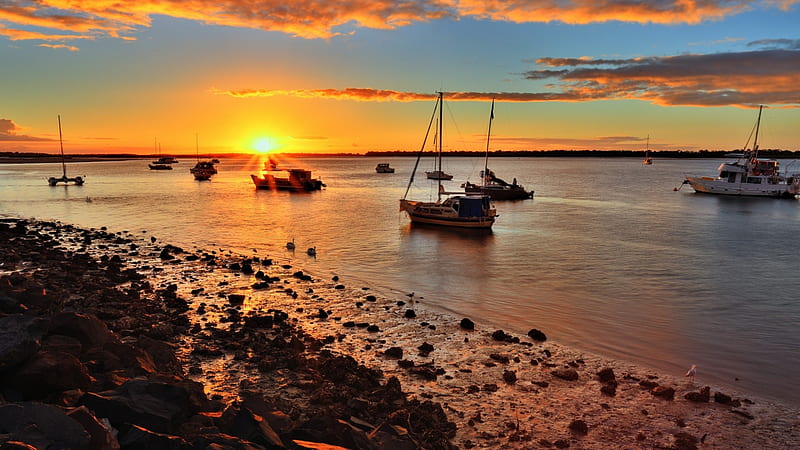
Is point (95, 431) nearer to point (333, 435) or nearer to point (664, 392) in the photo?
point (333, 435)

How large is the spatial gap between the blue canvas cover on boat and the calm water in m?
1.59

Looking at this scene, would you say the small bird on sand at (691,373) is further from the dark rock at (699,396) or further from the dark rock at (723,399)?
the dark rock at (723,399)

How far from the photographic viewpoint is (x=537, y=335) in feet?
45.0

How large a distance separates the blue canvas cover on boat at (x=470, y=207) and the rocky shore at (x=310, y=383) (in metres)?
20.5

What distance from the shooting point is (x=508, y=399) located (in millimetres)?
9734

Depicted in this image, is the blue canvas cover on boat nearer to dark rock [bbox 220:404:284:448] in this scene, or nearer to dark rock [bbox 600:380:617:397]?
dark rock [bbox 600:380:617:397]

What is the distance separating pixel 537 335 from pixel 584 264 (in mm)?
14102

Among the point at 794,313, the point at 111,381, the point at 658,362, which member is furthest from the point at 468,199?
the point at 111,381

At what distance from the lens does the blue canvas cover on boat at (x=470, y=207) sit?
36875 mm

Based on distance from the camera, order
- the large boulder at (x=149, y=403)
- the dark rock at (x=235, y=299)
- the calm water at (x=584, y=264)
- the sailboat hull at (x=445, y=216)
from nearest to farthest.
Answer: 1. the large boulder at (x=149, y=403)
2. the calm water at (x=584, y=264)
3. the dark rock at (x=235, y=299)
4. the sailboat hull at (x=445, y=216)

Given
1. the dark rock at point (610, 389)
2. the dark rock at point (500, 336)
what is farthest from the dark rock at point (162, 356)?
the dark rock at point (610, 389)

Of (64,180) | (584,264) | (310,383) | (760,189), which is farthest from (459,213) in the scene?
(64,180)

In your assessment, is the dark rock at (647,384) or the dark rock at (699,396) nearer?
the dark rock at (699,396)

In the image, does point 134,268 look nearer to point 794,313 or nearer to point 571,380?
point 571,380
